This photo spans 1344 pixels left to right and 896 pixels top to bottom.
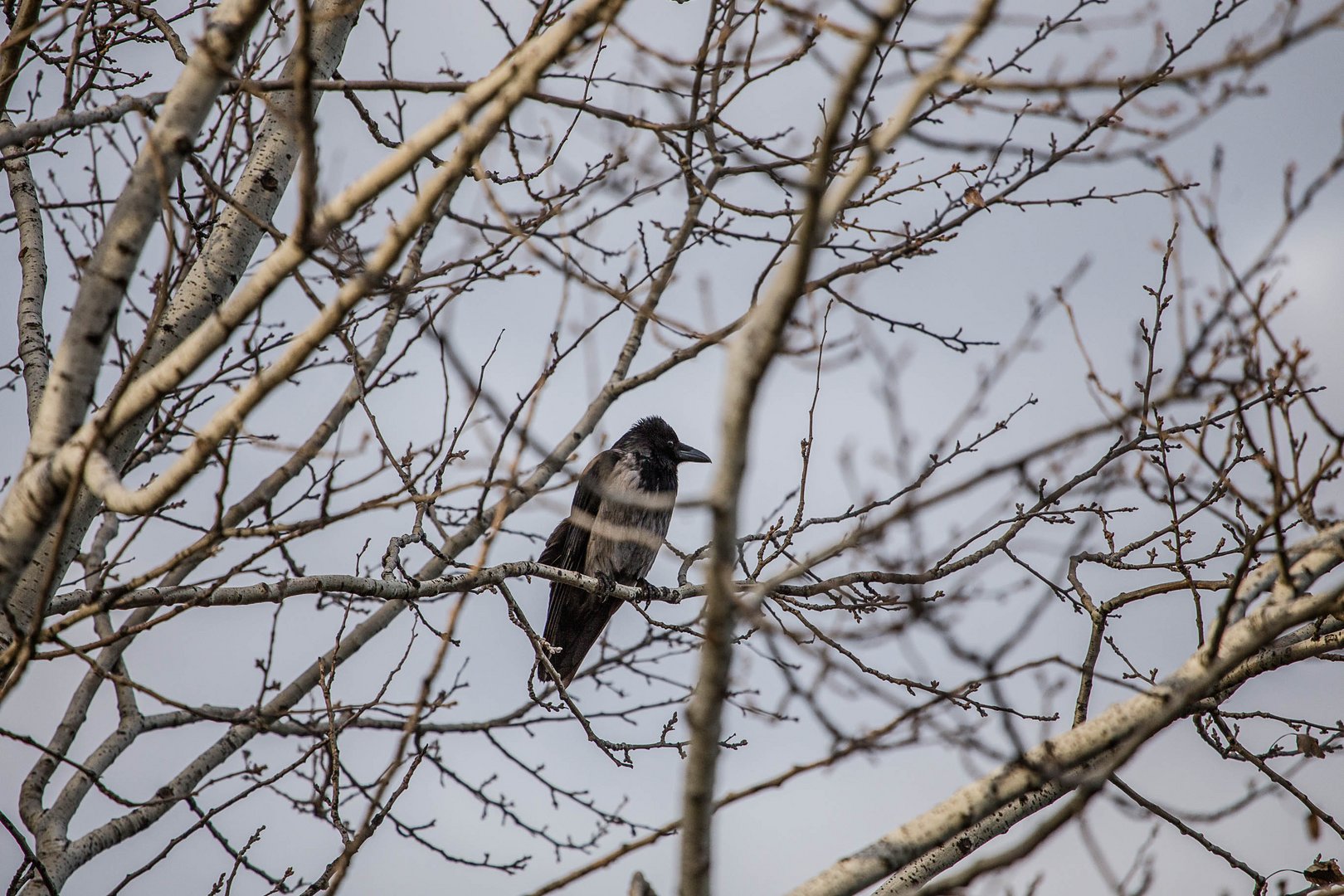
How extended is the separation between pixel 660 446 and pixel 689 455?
0.84 feet

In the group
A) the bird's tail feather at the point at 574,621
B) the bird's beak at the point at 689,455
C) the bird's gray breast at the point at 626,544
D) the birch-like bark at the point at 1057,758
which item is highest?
the bird's beak at the point at 689,455

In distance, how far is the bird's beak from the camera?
341 inches

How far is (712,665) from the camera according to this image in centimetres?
199

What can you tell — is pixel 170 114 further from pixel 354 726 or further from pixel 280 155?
pixel 354 726

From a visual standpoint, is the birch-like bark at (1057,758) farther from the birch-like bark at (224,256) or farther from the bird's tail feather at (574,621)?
the bird's tail feather at (574,621)

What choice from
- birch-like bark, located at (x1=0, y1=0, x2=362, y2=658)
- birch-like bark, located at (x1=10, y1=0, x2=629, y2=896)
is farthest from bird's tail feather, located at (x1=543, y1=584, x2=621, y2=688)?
birch-like bark, located at (x1=0, y1=0, x2=362, y2=658)

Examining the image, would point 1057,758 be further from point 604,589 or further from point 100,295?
point 604,589

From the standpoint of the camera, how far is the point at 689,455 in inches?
341

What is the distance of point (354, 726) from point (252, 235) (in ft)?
11.6

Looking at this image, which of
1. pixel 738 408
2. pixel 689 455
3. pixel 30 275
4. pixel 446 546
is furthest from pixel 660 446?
pixel 738 408

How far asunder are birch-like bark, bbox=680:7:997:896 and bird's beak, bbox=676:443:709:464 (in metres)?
6.59

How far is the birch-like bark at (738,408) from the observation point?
177 centimetres

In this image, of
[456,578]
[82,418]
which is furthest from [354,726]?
[82,418]

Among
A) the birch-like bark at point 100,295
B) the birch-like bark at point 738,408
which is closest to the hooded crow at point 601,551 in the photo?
the birch-like bark at point 100,295
